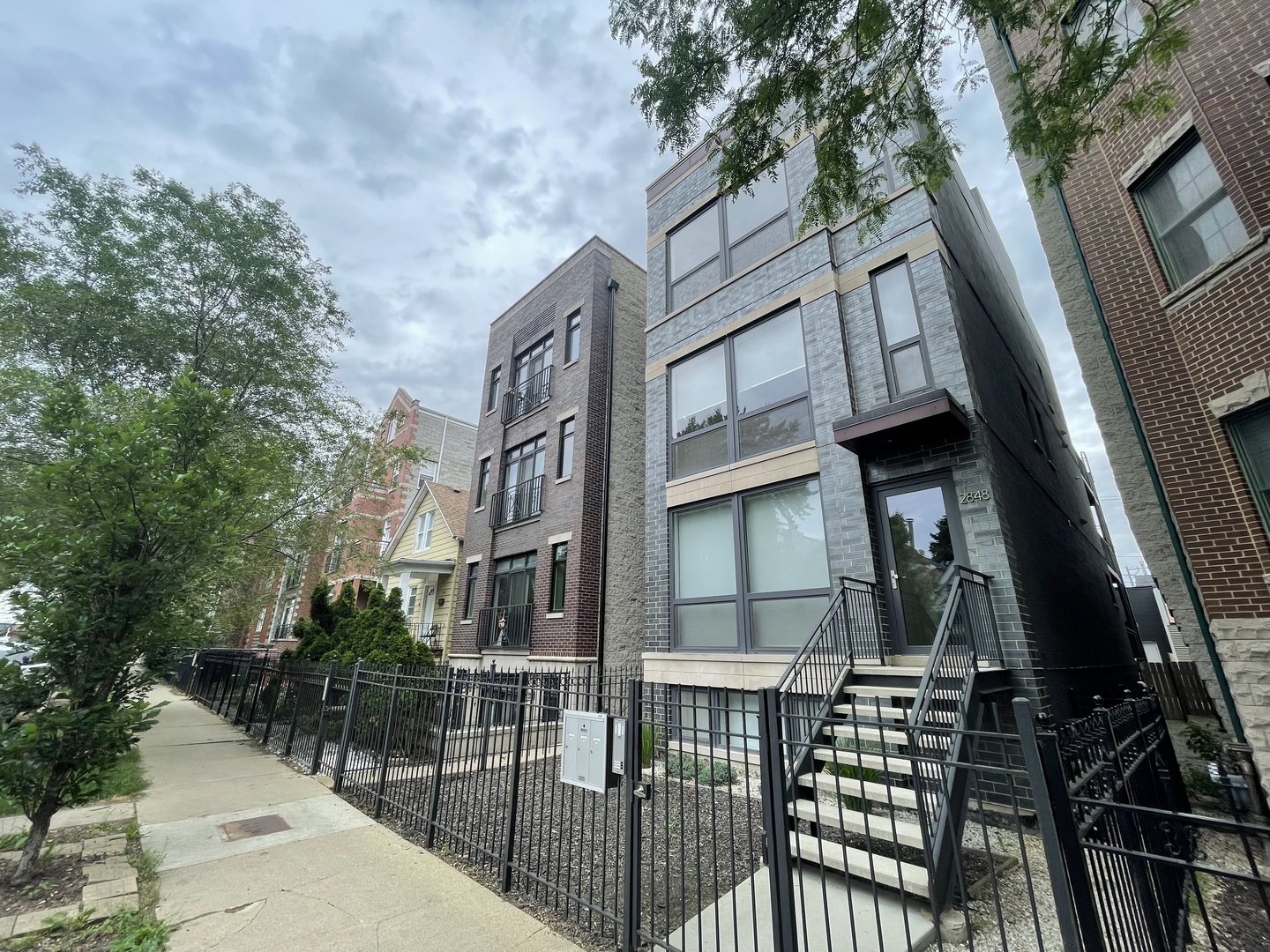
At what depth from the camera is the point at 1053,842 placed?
2.14 m

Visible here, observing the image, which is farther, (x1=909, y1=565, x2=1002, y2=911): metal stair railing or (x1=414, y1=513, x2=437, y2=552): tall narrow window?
(x1=414, y1=513, x2=437, y2=552): tall narrow window

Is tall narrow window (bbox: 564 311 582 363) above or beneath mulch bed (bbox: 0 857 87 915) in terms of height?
above

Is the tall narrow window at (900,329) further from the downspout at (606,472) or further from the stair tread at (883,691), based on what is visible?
the downspout at (606,472)

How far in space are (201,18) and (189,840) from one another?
9551mm

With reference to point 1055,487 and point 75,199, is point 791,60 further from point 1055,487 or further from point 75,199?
point 75,199

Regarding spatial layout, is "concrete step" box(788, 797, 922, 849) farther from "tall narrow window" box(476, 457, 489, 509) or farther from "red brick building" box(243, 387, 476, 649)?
"red brick building" box(243, 387, 476, 649)

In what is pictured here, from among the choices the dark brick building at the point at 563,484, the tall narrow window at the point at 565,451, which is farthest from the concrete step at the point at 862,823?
the tall narrow window at the point at 565,451

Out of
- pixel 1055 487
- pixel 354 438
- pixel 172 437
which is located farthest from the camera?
pixel 354 438

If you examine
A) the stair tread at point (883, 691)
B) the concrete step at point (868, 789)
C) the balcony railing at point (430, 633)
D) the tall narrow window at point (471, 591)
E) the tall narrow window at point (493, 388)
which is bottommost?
the concrete step at point (868, 789)

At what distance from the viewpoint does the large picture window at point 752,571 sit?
813 cm

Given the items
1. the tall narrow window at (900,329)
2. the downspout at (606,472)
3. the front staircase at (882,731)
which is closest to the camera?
the front staircase at (882,731)

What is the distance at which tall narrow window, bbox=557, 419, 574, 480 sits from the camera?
14.4m

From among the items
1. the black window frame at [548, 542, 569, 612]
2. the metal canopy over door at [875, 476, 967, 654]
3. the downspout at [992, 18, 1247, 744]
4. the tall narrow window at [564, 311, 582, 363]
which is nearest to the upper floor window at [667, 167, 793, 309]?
the downspout at [992, 18, 1247, 744]

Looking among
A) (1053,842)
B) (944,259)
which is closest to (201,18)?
(944,259)
